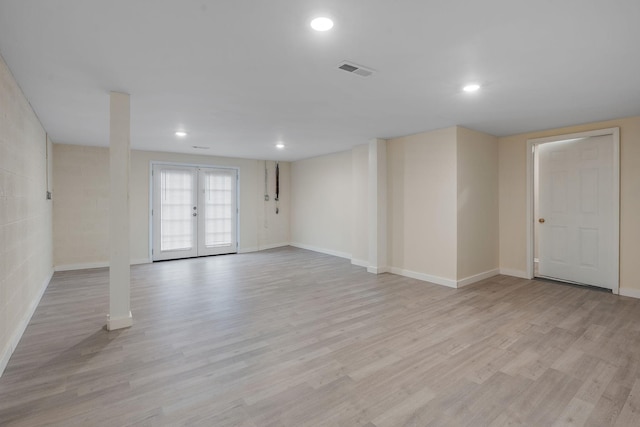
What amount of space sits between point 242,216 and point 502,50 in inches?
267

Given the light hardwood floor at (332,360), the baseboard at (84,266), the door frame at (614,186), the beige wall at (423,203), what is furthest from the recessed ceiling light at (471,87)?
the baseboard at (84,266)

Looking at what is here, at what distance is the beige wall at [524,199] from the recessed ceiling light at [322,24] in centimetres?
454

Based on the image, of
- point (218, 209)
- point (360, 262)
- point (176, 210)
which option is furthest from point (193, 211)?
point (360, 262)

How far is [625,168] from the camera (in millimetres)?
4289

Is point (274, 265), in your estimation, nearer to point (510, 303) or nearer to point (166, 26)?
point (510, 303)

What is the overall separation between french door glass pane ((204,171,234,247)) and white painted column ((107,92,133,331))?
4322 millimetres

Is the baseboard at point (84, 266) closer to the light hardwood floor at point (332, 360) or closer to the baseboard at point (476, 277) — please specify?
the light hardwood floor at point (332, 360)

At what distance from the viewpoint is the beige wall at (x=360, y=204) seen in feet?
20.8

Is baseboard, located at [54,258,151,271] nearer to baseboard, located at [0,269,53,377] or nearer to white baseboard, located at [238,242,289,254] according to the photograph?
baseboard, located at [0,269,53,377]

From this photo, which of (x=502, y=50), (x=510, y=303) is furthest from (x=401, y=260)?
(x=502, y=50)

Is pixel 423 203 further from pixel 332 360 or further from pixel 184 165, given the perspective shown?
pixel 184 165

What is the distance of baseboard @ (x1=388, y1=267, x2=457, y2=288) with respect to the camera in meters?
4.79

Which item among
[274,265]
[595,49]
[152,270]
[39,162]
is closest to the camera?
[595,49]

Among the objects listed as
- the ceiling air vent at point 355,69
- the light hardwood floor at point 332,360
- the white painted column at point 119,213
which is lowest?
the light hardwood floor at point 332,360
